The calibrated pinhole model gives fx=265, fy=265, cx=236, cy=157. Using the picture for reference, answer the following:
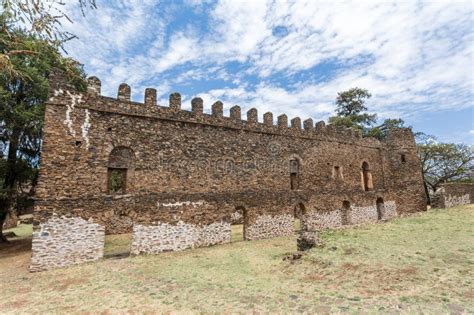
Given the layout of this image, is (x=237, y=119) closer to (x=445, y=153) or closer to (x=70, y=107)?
(x=70, y=107)

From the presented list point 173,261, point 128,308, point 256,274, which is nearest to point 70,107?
point 173,261

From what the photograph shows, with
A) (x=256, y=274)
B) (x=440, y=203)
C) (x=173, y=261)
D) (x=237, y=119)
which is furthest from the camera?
(x=440, y=203)

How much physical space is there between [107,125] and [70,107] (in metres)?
1.45

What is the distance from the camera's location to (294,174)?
55.2ft

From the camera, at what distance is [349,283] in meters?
6.72

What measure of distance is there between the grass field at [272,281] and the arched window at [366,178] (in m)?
9.11

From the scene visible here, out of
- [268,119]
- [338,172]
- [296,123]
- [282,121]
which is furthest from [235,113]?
[338,172]

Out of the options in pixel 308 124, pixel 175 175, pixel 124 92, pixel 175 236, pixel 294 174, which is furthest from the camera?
pixel 308 124

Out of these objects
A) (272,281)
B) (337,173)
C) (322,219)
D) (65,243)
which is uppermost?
(337,173)

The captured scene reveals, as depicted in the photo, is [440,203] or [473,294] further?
[440,203]

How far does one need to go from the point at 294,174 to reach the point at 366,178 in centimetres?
768

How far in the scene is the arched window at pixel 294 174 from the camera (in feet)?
54.5

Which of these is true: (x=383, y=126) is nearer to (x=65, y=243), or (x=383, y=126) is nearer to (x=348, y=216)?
(x=348, y=216)

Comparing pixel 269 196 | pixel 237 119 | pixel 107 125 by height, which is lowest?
pixel 269 196
